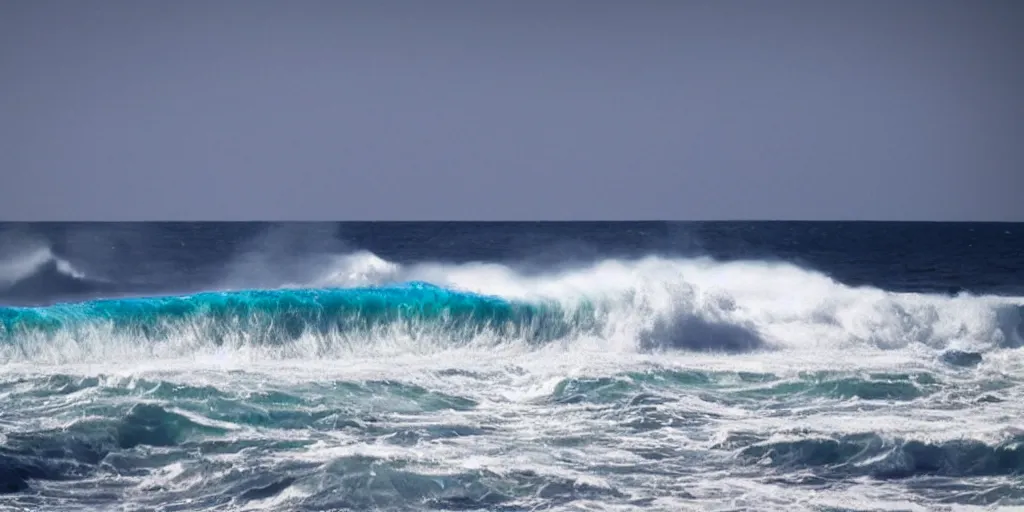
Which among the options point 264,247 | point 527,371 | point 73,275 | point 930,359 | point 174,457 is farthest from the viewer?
point 264,247

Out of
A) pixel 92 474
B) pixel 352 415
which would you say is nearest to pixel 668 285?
pixel 352 415

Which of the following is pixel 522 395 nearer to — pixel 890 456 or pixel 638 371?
pixel 638 371

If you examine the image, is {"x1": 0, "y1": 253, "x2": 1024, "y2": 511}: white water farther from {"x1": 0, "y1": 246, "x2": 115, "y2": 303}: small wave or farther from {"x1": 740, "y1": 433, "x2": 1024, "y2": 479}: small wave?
{"x1": 0, "y1": 246, "x2": 115, "y2": 303}: small wave

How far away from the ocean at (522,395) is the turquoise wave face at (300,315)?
5 centimetres

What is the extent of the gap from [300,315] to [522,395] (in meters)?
6.56

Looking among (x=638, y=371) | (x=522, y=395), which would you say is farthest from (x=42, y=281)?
(x=638, y=371)

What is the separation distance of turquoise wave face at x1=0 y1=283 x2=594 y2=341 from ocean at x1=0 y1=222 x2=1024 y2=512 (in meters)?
0.05

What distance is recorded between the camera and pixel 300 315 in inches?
787

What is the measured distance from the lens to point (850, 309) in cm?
2303

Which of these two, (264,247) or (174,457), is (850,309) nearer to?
(174,457)

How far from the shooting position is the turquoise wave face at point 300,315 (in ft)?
61.9

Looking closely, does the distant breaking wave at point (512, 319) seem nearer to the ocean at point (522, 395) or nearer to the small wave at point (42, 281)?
the ocean at point (522, 395)

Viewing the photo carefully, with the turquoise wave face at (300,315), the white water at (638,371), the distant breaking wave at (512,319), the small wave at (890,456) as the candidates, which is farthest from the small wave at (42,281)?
the small wave at (890,456)

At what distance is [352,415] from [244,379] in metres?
2.82
